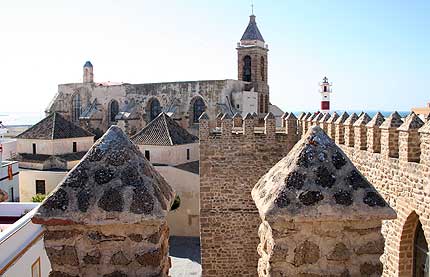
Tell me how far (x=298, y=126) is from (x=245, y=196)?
236 centimetres

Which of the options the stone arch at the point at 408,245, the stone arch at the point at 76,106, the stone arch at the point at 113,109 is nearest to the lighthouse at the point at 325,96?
the stone arch at the point at 408,245

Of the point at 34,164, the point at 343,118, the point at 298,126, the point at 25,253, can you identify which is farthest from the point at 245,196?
the point at 34,164

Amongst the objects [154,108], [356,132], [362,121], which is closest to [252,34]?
[154,108]

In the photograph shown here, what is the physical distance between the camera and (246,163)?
465 inches

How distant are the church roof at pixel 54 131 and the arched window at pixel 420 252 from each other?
63.3 feet

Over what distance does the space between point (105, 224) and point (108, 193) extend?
0.18 metres

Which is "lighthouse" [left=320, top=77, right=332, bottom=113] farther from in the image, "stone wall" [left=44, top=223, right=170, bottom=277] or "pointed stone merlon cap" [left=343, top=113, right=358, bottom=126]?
"stone wall" [left=44, top=223, right=170, bottom=277]

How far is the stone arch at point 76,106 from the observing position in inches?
1143

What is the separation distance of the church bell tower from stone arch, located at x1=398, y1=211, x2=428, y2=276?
1949 centimetres

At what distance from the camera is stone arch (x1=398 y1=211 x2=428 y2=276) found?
19.4 feet

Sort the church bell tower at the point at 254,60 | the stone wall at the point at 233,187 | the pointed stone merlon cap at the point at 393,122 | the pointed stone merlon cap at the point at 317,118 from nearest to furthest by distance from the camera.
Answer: the pointed stone merlon cap at the point at 393,122
the pointed stone merlon cap at the point at 317,118
the stone wall at the point at 233,187
the church bell tower at the point at 254,60

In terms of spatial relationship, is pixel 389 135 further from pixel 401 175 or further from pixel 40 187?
pixel 40 187

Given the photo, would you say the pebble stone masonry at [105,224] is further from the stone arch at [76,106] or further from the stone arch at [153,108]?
the stone arch at [76,106]

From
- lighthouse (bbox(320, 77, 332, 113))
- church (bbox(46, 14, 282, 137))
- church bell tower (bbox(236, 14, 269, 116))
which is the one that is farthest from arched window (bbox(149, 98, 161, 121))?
lighthouse (bbox(320, 77, 332, 113))
